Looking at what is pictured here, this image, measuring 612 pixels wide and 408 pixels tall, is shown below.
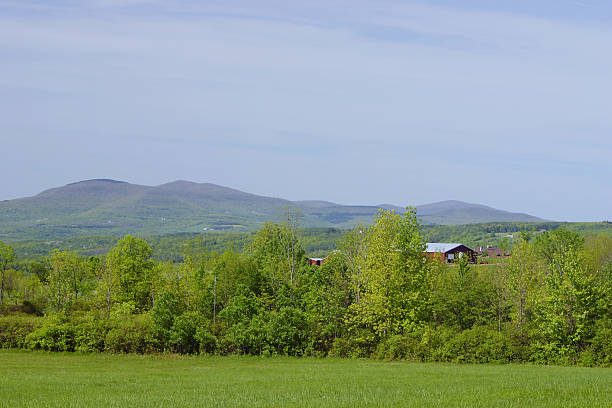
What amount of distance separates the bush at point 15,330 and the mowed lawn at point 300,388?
12.7 meters

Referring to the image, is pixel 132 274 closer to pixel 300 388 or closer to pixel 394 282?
pixel 394 282

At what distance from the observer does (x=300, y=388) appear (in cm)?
2411

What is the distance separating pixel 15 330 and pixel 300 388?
33.7m

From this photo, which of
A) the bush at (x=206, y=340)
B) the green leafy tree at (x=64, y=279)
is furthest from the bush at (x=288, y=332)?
the green leafy tree at (x=64, y=279)

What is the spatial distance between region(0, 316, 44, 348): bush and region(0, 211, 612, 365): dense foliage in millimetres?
82

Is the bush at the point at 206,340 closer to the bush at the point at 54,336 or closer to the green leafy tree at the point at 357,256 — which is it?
the bush at the point at 54,336

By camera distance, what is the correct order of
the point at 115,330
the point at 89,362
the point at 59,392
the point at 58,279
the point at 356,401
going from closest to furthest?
the point at 356,401 < the point at 59,392 < the point at 89,362 < the point at 115,330 < the point at 58,279

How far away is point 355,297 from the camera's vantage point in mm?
52250

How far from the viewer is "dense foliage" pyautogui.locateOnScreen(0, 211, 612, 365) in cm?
4225

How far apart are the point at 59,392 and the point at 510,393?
1765 cm

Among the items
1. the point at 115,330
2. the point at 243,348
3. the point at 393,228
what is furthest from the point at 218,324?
the point at 393,228

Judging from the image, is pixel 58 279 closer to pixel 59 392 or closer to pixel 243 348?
pixel 243 348

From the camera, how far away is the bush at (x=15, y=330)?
47.8 metres

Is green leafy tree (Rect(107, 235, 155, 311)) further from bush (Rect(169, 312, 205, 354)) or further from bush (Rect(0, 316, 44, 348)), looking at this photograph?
bush (Rect(169, 312, 205, 354))
